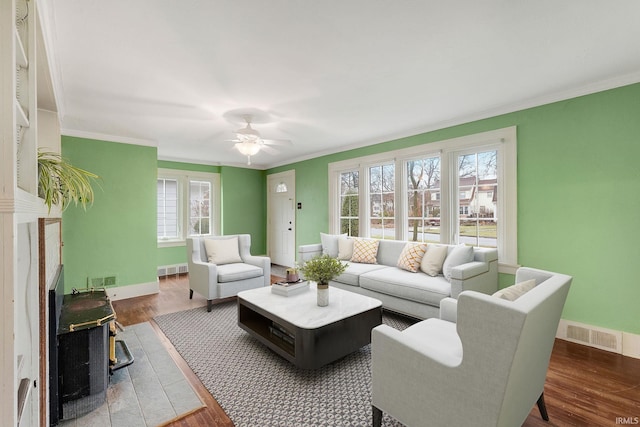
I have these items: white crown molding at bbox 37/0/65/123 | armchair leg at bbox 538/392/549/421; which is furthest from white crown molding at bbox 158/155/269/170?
armchair leg at bbox 538/392/549/421

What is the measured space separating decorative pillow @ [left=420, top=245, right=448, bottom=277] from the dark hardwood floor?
124 centimetres

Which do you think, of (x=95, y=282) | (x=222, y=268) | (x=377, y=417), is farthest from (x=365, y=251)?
(x=95, y=282)

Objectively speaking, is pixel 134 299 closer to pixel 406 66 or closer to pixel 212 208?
pixel 212 208

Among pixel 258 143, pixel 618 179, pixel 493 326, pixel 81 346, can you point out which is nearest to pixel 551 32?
pixel 618 179

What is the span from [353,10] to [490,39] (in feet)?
3.33

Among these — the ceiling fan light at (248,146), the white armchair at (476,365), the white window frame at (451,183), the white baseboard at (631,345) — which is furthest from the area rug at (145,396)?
the white baseboard at (631,345)

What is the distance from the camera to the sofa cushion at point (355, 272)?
3695 mm

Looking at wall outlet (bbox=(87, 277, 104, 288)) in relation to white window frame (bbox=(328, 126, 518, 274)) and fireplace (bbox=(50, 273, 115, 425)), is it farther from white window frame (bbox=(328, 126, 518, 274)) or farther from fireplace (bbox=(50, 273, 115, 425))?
white window frame (bbox=(328, 126, 518, 274))

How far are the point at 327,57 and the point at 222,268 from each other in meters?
2.99

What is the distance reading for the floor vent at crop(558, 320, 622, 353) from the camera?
2566mm

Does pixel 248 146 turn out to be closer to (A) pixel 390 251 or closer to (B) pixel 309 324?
(B) pixel 309 324

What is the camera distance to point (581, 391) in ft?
6.59

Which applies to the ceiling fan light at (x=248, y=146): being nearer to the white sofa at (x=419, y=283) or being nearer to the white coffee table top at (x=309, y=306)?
the white coffee table top at (x=309, y=306)

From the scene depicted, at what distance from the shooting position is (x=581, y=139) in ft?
9.05
